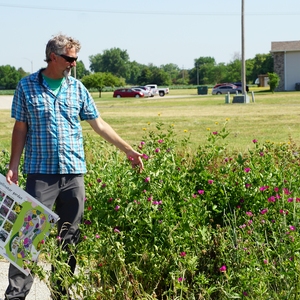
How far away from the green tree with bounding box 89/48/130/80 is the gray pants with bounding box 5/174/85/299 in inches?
6075

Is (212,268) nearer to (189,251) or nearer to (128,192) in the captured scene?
(189,251)

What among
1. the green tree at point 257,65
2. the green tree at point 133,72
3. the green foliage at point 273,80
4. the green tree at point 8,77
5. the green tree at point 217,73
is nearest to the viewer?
the green foliage at point 273,80

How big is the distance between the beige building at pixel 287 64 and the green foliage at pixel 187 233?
57187 mm

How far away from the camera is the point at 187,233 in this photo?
4.22 metres

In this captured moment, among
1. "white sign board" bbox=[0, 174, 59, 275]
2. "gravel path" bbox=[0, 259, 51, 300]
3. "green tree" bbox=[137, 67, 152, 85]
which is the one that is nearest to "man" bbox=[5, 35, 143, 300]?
"white sign board" bbox=[0, 174, 59, 275]

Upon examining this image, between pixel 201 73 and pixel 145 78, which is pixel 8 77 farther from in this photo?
pixel 201 73

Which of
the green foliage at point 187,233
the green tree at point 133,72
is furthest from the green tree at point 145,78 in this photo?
the green foliage at point 187,233

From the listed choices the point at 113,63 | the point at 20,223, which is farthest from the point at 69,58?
the point at 113,63

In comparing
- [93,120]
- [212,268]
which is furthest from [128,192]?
[212,268]

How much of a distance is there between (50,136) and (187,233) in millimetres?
1033

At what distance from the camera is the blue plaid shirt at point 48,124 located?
14.1 feet

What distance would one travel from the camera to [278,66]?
62719mm

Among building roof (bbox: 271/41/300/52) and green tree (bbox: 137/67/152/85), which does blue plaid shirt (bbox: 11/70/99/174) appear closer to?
building roof (bbox: 271/41/300/52)

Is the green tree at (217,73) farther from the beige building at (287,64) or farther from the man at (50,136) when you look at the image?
the man at (50,136)
